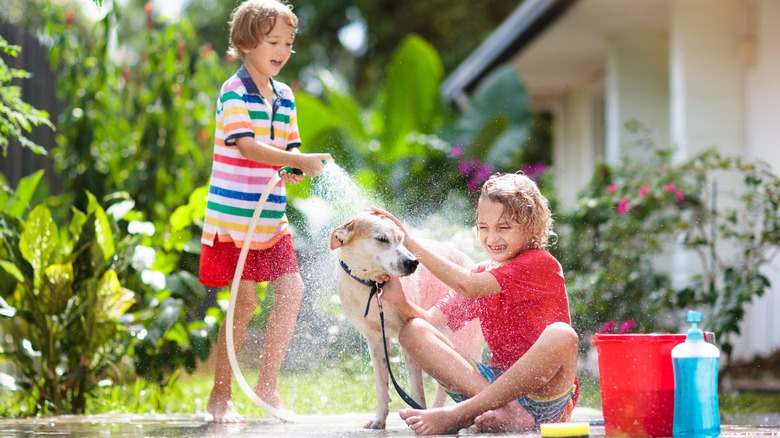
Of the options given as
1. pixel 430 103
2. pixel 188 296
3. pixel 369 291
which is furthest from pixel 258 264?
pixel 430 103

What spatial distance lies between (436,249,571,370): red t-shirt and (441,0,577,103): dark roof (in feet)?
19.0

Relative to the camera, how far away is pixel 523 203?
3.90 meters

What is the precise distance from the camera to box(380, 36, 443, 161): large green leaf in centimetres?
1133

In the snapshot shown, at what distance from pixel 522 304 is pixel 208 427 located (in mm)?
1402

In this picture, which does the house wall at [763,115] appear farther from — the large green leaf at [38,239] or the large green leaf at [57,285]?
the large green leaf at [38,239]

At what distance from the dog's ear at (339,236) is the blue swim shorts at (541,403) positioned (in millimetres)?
705

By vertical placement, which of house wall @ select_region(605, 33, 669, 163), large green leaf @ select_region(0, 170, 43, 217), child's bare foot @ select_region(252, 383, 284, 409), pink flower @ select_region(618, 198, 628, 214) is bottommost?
child's bare foot @ select_region(252, 383, 284, 409)

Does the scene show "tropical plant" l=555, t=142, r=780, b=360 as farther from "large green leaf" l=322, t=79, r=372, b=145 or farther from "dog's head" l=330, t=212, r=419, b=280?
"large green leaf" l=322, t=79, r=372, b=145

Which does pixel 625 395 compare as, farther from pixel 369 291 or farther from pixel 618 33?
pixel 618 33

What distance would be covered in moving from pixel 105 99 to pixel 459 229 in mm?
2998

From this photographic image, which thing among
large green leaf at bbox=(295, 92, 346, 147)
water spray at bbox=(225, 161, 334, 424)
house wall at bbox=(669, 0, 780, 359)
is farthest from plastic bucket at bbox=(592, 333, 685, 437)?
large green leaf at bbox=(295, 92, 346, 147)

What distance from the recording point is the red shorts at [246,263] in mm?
4402

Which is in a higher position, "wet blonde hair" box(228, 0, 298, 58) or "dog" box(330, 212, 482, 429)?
"wet blonde hair" box(228, 0, 298, 58)

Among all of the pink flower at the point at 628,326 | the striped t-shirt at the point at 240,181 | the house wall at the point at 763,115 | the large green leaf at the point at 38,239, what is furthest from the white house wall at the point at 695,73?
A: the large green leaf at the point at 38,239
